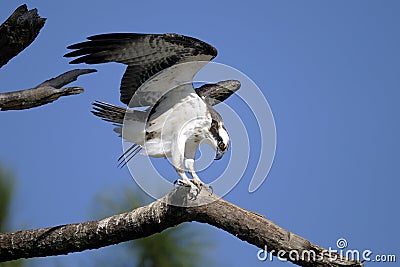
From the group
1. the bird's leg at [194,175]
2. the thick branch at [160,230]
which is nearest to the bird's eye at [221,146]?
the bird's leg at [194,175]

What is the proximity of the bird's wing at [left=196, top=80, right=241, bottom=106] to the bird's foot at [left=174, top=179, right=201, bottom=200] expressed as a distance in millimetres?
2022

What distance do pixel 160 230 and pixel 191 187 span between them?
0.43 metres

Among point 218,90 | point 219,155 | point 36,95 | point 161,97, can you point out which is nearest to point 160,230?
point 219,155

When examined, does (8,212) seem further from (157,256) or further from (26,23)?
(26,23)

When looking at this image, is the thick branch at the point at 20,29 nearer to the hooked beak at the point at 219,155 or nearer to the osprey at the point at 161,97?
the osprey at the point at 161,97

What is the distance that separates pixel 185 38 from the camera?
19.2 ft

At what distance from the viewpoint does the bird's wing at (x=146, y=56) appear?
19.2 ft

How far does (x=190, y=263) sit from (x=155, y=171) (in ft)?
3.11

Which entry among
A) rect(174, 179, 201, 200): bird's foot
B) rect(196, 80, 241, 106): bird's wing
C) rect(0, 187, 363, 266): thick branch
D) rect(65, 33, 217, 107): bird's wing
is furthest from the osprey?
rect(196, 80, 241, 106): bird's wing

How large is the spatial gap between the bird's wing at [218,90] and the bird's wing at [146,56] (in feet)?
3.41

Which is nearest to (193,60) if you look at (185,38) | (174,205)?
(185,38)

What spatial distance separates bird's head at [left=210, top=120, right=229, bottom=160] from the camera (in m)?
6.14

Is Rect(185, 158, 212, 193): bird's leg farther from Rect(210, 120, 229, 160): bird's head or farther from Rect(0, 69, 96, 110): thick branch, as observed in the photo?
Rect(0, 69, 96, 110): thick branch

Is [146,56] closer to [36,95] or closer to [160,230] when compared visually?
[36,95]
